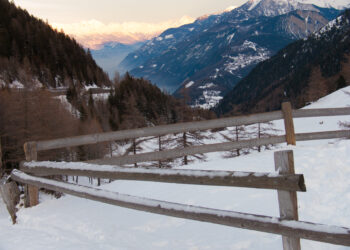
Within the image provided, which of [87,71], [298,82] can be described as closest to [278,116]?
[87,71]

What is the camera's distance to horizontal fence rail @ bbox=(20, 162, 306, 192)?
8.38 ft

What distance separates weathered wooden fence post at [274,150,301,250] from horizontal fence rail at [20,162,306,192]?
9 centimetres

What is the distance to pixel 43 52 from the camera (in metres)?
108

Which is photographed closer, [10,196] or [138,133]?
[10,196]

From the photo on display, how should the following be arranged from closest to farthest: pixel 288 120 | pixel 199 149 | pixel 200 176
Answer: pixel 200 176 → pixel 199 149 → pixel 288 120

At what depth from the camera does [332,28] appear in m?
172

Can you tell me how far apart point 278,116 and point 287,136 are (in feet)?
2.07

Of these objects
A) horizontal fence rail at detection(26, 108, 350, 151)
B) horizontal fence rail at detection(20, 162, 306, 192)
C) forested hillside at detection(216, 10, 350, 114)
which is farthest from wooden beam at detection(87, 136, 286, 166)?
forested hillside at detection(216, 10, 350, 114)

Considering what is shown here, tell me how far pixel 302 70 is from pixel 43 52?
11784 cm

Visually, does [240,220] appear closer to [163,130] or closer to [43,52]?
[163,130]

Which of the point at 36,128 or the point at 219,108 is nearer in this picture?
the point at 36,128

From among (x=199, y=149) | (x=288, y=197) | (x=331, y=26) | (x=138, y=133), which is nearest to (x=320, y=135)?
(x=199, y=149)

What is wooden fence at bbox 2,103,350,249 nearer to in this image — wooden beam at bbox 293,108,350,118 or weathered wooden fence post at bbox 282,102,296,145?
weathered wooden fence post at bbox 282,102,296,145

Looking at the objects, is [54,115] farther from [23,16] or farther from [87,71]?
[23,16]
